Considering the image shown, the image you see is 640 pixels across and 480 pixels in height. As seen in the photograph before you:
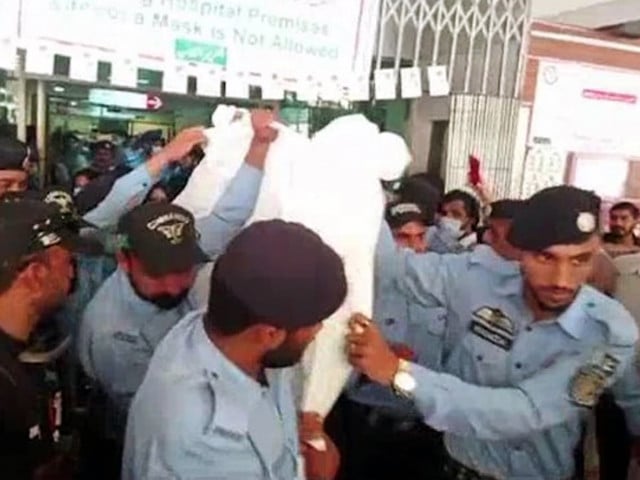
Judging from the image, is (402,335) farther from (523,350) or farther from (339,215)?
(339,215)

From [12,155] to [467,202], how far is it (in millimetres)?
1858

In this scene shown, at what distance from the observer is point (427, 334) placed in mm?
2305

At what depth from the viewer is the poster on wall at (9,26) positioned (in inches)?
105

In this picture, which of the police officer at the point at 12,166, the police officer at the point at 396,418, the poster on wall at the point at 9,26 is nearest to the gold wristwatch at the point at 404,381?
the police officer at the point at 396,418

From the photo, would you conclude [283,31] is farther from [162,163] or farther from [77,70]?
[162,163]

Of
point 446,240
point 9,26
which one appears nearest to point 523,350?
point 446,240

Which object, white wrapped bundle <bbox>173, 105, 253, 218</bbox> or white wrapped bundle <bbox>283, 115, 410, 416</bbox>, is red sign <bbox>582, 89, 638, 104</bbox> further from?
white wrapped bundle <bbox>283, 115, 410, 416</bbox>

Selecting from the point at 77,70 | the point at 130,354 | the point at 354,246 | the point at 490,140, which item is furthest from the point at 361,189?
the point at 490,140

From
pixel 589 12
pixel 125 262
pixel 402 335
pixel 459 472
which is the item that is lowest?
pixel 459 472

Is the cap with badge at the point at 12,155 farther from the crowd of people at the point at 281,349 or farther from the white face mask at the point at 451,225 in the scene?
the white face mask at the point at 451,225

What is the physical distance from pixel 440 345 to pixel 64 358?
902mm

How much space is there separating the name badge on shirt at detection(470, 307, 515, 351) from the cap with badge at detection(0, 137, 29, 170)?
1.54 m

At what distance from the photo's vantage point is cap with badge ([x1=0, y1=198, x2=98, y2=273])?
5.07 feet

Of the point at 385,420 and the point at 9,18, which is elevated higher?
the point at 9,18
